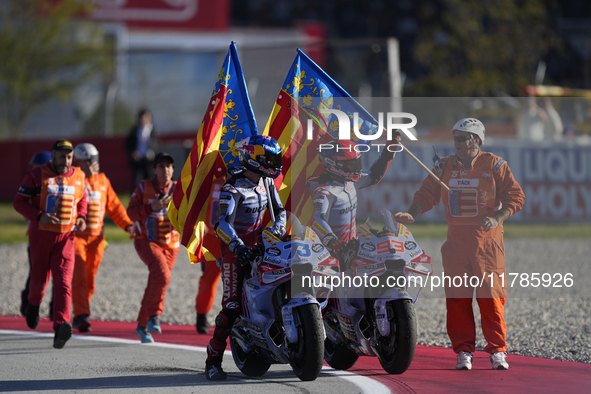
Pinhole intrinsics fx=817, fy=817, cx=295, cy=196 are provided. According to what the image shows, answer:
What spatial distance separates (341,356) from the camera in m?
6.61

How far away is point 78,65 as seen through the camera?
26.8 meters

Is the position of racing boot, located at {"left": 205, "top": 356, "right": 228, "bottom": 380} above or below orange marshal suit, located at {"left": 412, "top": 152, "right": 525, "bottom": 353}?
below

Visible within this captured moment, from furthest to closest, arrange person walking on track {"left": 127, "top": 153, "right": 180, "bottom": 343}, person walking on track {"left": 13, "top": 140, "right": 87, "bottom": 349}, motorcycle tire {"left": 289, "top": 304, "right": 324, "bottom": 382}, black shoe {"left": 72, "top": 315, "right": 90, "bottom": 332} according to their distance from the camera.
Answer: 1. black shoe {"left": 72, "top": 315, "right": 90, "bottom": 332}
2. person walking on track {"left": 127, "top": 153, "right": 180, "bottom": 343}
3. person walking on track {"left": 13, "top": 140, "right": 87, "bottom": 349}
4. motorcycle tire {"left": 289, "top": 304, "right": 324, "bottom": 382}

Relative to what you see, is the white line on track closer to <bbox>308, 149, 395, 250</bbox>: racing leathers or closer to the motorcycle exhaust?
the motorcycle exhaust

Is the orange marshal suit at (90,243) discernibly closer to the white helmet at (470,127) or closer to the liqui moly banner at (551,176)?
the white helmet at (470,127)

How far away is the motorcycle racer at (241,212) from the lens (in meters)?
6.20

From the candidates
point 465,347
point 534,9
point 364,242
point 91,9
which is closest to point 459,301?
point 465,347

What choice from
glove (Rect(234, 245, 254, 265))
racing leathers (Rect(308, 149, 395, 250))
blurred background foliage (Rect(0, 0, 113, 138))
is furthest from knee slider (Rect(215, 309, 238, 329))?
blurred background foliage (Rect(0, 0, 113, 138))

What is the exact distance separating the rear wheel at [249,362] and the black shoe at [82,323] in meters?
2.53

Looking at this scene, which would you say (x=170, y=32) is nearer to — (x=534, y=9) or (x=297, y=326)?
(x=534, y=9)

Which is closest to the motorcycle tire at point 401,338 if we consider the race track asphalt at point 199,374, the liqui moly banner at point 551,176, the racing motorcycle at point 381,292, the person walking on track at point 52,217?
the racing motorcycle at point 381,292

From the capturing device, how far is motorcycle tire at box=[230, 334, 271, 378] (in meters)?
6.36

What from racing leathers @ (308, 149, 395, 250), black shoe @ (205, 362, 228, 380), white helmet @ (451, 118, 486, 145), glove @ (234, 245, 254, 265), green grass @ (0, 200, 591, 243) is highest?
white helmet @ (451, 118, 486, 145)

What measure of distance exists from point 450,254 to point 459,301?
1.28 ft
